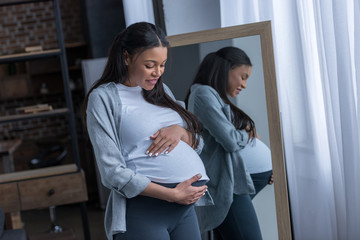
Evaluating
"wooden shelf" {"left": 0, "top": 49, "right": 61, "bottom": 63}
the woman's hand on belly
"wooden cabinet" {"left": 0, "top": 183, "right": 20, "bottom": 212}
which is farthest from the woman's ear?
"wooden cabinet" {"left": 0, "top": 183, "right": 20, "bottom": 212}

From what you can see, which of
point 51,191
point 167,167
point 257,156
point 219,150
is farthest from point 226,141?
point 51,191

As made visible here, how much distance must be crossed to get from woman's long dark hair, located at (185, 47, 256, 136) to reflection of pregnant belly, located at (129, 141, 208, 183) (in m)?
0.67

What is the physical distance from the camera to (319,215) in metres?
3.10

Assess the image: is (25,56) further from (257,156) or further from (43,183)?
(257,156)

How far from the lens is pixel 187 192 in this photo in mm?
1840

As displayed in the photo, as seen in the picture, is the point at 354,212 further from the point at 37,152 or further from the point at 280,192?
the point at 37,152

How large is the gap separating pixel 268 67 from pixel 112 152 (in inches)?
42.9

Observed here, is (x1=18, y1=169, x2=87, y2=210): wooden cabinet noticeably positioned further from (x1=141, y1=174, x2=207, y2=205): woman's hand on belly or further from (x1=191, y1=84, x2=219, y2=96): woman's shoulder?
(x1=141, y1=174, x2=207, y2=205): woman's hand on belly

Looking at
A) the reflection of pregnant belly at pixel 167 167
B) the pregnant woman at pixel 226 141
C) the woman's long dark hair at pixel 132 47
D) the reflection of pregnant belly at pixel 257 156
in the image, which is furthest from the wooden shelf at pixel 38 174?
the reflection of pregnant belly at pixel 167 167

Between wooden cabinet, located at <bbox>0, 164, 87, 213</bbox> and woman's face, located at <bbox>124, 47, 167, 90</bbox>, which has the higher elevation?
woman's face, located at <bbox>124, 47, 167, 90</bbox>

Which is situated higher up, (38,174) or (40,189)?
(38,174)


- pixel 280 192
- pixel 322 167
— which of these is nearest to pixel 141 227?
pixel 280 192

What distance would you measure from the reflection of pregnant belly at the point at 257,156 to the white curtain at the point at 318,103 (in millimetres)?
554

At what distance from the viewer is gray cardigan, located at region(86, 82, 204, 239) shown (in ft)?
5.69
